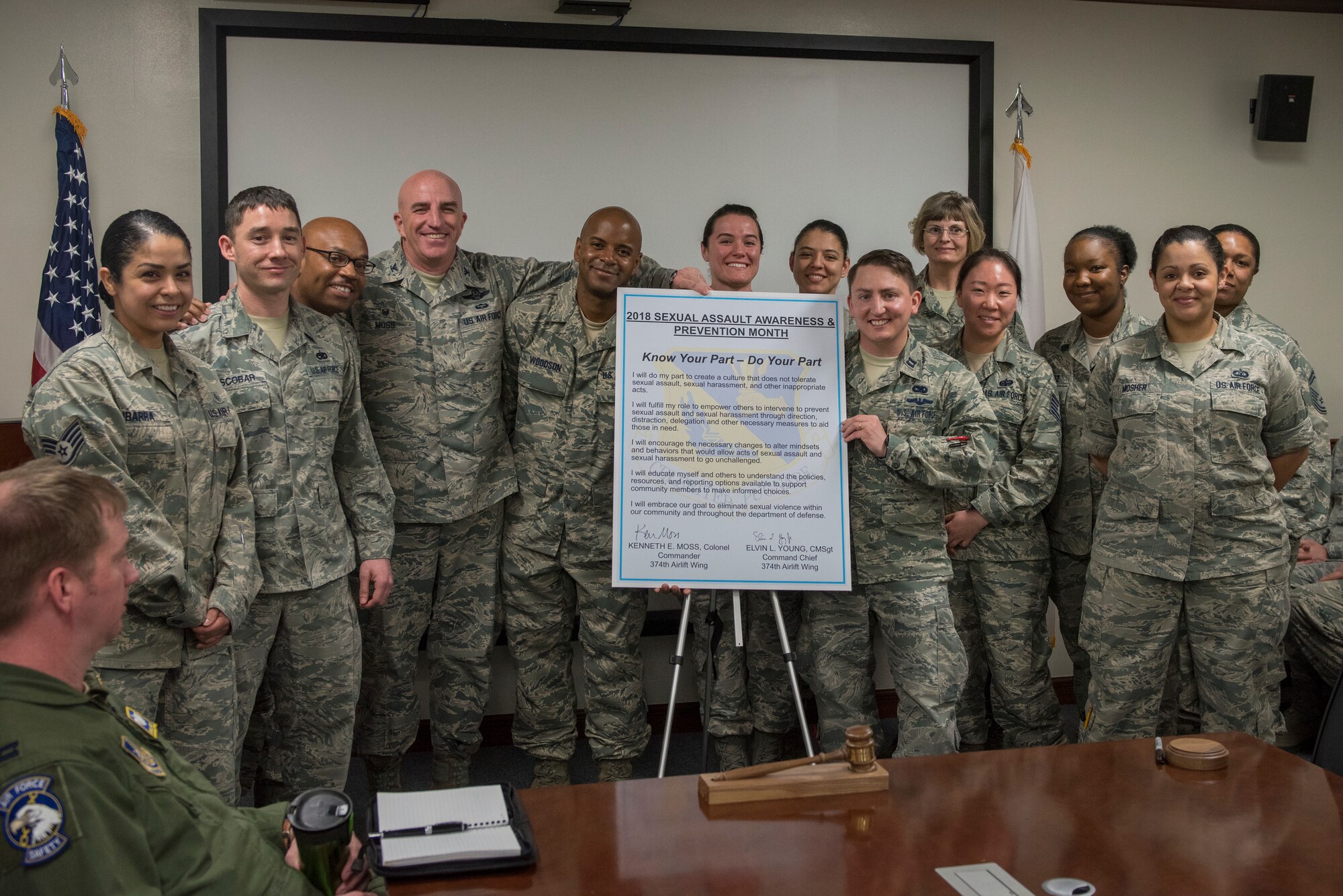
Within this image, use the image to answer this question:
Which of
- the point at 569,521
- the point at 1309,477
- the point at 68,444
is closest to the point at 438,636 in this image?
the point at 569,521

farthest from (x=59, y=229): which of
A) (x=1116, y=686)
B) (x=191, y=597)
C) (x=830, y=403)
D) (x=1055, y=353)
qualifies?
(x=1116, y=686)

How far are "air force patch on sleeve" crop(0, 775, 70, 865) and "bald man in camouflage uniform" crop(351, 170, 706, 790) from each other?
2132 mm

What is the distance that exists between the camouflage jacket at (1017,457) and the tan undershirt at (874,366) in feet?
1.23

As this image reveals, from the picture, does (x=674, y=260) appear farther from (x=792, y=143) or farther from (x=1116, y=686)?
(x=1116, y=686)

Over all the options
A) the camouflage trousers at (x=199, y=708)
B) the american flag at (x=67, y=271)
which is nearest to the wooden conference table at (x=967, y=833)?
the camouflage trousers at (x=199, y=708)

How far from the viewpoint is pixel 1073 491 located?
364 centimetres

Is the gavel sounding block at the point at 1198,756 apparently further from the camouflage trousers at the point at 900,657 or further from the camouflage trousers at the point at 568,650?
the camouflage trousers at the point at 568,650

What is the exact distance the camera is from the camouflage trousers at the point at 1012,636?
3.56 m

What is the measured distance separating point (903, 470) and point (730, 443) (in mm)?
518

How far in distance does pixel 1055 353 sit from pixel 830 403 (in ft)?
3.77

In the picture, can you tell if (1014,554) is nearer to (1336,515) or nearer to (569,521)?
(569,521)

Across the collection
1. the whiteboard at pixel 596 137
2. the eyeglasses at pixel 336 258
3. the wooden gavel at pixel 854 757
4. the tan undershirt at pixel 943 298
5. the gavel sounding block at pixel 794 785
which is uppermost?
the whiteboard at pixel 596 137

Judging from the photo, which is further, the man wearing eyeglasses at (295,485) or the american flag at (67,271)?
the american flag at (67,271)

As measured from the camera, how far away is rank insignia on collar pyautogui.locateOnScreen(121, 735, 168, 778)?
142 centimetres
